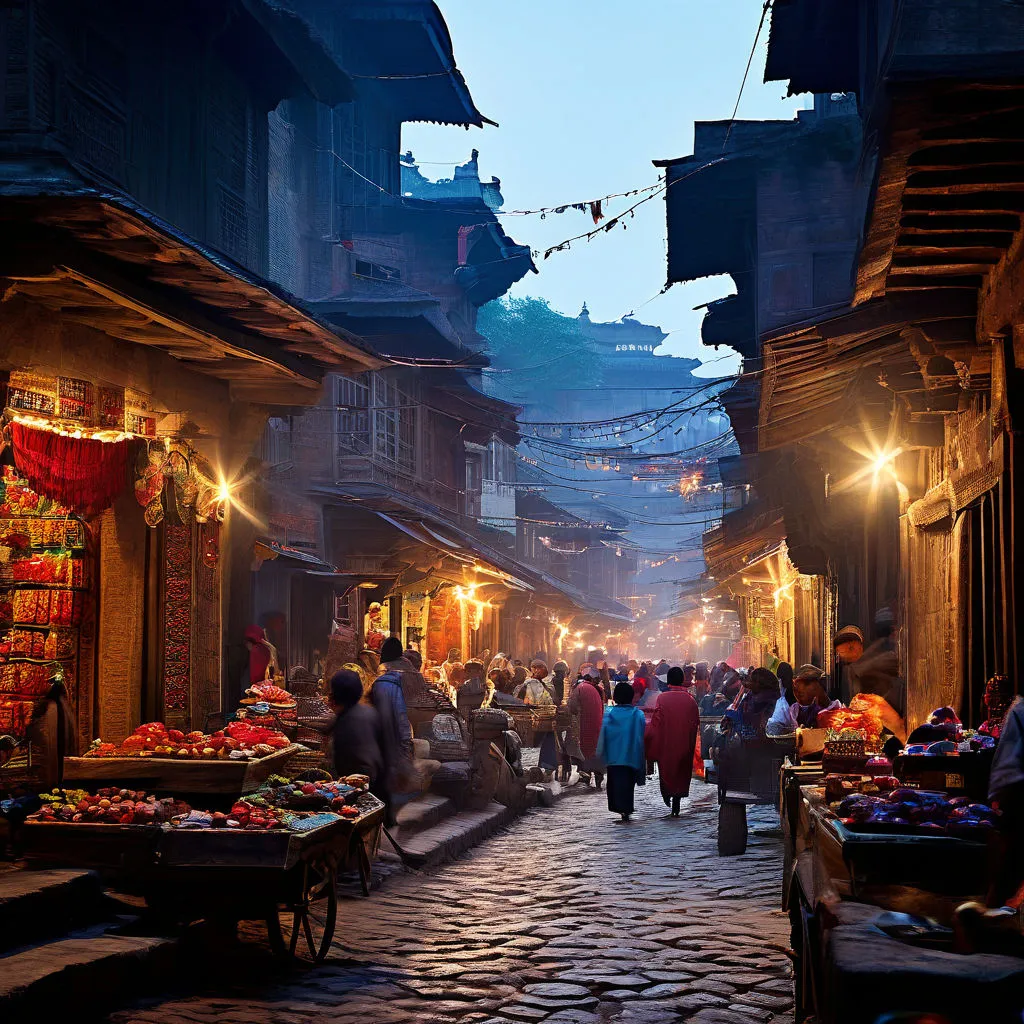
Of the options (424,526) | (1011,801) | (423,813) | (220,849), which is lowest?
(423,813)

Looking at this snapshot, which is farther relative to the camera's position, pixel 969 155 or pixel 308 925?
pixel 308 925

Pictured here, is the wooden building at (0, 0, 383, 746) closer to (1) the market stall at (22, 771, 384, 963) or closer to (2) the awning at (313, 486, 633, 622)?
(1) the market stall at (22, 771, 384, 963)

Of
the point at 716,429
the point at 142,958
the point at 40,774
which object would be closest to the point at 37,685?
the point at 40,774

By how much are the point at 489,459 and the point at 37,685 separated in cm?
3091

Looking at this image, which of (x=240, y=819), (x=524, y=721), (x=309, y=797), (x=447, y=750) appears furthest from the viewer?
(x=524, y=721)

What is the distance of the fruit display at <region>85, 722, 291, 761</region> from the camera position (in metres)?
9.92

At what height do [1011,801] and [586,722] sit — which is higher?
[1011,801]

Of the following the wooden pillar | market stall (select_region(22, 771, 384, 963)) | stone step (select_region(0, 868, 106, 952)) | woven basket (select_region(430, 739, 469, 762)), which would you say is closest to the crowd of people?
woven basket (select_region(430, 739, 469, 762))

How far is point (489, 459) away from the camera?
41312mm

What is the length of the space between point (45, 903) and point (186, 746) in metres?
2.47

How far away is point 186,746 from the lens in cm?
1009

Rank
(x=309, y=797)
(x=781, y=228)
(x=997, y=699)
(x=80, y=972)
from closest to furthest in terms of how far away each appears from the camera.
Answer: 1. (x=80, y=972)
2. (x=997, y=699)
3. (x=309, y=797)
4. (x=781, y=228)

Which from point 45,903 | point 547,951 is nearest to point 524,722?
point 547,951

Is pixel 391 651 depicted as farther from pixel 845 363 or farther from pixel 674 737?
pixel 845 363
